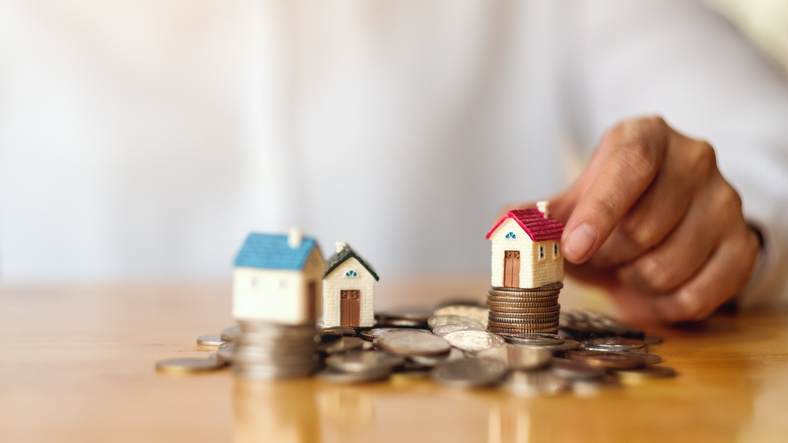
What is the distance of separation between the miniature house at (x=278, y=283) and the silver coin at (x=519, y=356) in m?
0.42

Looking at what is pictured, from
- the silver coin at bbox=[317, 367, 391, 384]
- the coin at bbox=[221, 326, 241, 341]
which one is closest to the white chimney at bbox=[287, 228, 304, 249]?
the silver coin at bbox=[317, 367, 391, 384]

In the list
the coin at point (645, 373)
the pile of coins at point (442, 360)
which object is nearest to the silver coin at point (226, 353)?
the pile of coins at point (442, 360)

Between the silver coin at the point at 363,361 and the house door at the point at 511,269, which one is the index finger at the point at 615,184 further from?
the silver coin at the point at 363,361

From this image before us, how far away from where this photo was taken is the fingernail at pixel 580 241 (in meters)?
1.64

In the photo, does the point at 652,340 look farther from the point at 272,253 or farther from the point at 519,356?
the point at 272,253

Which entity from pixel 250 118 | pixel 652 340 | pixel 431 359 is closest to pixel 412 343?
pixel 431 359

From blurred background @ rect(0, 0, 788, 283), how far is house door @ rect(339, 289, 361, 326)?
79.5 inches

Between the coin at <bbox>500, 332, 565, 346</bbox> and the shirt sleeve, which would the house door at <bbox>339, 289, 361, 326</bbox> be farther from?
the shirt sleeve

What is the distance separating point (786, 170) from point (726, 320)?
793 millimetres

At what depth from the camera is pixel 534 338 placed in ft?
5.05

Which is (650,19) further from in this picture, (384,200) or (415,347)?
(415,347)

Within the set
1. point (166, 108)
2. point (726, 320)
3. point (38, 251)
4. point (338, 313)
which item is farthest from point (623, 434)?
point (38, 251)

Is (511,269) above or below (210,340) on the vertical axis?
above

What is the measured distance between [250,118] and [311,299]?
2551 mm
